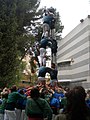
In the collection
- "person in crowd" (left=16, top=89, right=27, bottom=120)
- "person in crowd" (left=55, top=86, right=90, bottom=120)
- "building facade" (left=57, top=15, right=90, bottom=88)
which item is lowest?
"person in crowd" (left=16, top=89, right=27, bottom=120)

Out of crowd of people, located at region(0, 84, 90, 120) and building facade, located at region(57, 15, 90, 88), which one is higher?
building facade, located at region(57, 15, 90, 88)

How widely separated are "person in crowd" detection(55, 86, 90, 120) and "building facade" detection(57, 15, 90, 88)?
37.8 m

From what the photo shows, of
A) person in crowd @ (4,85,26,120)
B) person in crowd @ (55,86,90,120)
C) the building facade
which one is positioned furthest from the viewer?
the building facade

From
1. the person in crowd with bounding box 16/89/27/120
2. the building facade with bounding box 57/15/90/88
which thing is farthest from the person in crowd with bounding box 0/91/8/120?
the building facade with bounding box 57/15/90/88

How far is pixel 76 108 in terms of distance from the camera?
3611mm

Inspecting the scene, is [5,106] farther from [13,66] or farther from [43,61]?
[13,66]

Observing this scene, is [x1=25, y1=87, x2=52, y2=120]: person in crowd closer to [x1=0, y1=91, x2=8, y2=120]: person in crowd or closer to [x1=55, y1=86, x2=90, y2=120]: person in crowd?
[x1=55, y1=86, x2=90, y2=120]: person in crowd

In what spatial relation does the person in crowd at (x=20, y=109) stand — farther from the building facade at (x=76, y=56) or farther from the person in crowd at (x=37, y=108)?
the building facade at (x=76, y=56)

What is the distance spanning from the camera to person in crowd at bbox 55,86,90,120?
3592mm

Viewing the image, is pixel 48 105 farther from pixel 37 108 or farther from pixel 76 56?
pixel 76 56

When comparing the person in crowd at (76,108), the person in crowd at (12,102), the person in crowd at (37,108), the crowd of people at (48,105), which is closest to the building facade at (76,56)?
the crowd of people at (48,105)

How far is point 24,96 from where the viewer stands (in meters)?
9.28

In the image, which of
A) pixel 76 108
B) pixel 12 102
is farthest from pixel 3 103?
pixel 76 108

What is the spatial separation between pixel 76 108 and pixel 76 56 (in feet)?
167
